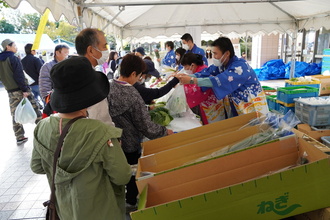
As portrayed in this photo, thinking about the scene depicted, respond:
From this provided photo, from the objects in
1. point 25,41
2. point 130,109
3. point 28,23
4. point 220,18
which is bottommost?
point 130,109

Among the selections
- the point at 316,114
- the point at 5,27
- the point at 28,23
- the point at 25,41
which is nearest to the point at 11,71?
the point at 316,114

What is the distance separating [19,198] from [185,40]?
12.4ft

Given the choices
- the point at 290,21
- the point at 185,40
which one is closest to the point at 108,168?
the point at 185,40

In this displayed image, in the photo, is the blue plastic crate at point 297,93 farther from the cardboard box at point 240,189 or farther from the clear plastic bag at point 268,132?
the cardboard box at point 240,189

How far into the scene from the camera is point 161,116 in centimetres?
235

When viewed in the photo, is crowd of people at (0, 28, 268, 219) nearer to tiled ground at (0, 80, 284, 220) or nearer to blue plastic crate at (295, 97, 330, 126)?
tiled ground at (0, 80, 284, 220)

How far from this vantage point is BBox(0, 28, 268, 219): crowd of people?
1.09 m

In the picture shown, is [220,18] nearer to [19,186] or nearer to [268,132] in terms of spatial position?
[268,132]

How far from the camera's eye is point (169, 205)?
3.04 feet

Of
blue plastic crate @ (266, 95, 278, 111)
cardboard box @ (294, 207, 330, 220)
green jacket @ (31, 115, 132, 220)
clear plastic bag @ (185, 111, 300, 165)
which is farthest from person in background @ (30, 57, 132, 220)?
blue plastic crate @ (266, 95, 278, 111)

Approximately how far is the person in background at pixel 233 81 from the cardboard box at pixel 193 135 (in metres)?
0.46

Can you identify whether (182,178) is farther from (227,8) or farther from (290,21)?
(290,21)

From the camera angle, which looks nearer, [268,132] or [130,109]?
[268,132]

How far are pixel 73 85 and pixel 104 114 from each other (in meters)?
0.66
